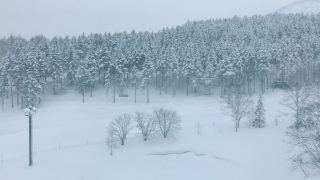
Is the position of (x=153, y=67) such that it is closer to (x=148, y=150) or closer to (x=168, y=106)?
(x=168, y=106)

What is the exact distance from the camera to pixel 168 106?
7056cm

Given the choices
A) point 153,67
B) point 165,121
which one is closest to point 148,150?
point 165,121

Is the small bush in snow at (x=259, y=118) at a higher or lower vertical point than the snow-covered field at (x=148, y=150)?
higher

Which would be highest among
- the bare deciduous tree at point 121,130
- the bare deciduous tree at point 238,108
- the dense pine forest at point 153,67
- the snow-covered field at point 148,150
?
the dense pine forest at point 153,67

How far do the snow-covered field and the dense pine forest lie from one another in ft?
34.5

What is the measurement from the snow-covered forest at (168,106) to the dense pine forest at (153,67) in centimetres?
25

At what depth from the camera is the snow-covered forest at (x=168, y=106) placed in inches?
1620

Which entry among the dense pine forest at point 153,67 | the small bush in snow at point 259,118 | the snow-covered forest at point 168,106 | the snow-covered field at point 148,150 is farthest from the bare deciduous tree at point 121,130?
the dense pine forest at point 153,67

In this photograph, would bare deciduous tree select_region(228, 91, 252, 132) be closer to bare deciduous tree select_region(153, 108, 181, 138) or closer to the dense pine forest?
bare deciduous tree select_region(153, 108, 181, 138)

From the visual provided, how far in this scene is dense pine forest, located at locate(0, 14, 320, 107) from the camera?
73875mm

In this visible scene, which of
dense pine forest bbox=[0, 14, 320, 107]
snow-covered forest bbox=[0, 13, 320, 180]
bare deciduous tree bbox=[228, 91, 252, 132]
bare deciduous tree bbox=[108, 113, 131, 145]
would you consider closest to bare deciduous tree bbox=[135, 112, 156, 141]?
snow-covered forest bbox=[0, 13, 320, 180]

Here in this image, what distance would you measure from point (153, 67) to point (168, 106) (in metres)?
11.7

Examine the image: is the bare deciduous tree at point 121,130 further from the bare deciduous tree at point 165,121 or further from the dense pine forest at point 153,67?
the dense pine forest at point 153,67

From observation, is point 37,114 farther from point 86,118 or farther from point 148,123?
point 148,123
